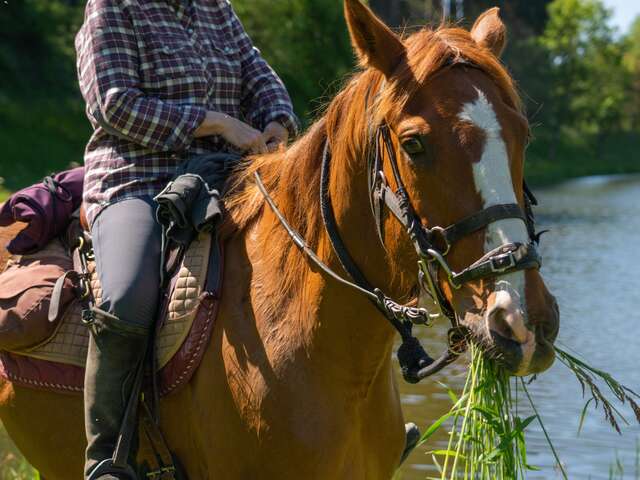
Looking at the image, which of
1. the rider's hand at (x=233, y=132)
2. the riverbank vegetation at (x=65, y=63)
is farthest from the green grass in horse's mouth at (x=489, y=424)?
the riverbank vegetation at (x=65, y=63)

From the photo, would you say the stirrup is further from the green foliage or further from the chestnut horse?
the green foliage

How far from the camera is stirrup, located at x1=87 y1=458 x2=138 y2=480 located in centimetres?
405

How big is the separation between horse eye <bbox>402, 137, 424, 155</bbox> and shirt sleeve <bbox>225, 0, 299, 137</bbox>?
1668 mm

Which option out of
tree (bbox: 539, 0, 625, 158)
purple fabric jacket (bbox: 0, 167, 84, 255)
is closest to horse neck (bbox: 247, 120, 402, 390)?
purple fabric jacket (bbox: 0, 167, 84, 255)

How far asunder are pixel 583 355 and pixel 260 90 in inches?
353

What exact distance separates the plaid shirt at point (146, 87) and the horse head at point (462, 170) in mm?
1100

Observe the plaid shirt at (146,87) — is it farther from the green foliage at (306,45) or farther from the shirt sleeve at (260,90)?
the green foliage at (306,45)

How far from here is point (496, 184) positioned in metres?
3.20

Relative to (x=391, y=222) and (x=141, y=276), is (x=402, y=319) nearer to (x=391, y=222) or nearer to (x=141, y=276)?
(x=391, y=222)

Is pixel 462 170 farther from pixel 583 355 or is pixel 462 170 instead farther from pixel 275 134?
pixel 583 355

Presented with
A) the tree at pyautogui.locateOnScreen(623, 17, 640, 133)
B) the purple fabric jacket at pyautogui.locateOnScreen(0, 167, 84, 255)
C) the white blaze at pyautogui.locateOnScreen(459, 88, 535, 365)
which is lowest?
the tree at pyautogui.locateOnScreen(623, 17, 640, 133)

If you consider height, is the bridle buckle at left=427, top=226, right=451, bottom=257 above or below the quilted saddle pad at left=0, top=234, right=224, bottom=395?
above

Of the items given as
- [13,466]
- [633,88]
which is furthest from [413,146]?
[633,88]

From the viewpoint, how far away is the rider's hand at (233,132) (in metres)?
4.49
